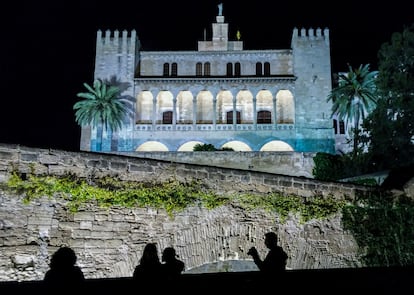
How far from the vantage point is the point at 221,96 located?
55.5 metres

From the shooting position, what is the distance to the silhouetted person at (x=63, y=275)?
579 cm

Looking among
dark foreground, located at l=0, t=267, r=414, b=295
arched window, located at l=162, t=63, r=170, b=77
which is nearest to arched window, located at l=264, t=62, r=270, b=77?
arched window, located at l=162, t=63, r=170, b=77

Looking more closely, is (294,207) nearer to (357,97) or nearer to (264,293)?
(264,293)

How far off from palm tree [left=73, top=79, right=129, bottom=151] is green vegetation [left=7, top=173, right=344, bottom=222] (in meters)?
40.6

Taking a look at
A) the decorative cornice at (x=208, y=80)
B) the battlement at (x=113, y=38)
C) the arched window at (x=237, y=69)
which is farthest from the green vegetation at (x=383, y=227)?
the battlement at (x=113, y=38)

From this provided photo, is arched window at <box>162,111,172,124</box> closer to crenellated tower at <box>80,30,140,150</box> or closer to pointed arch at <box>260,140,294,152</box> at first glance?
crenellated tower at <box>80,30,140,150</box>

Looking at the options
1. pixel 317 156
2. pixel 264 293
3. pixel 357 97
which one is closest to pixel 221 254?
pixel 264 293

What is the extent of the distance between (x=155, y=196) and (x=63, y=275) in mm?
A: 4401

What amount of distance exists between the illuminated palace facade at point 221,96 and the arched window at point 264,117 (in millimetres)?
110

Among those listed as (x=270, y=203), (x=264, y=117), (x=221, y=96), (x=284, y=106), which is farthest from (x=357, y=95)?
(x=270, y=203)

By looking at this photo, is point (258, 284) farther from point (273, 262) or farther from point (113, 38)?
point (113, 38)

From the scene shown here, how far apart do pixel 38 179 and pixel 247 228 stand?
436 centimetres

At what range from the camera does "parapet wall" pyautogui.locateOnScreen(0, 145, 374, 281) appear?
30.1 feet

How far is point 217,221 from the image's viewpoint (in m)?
10.6
